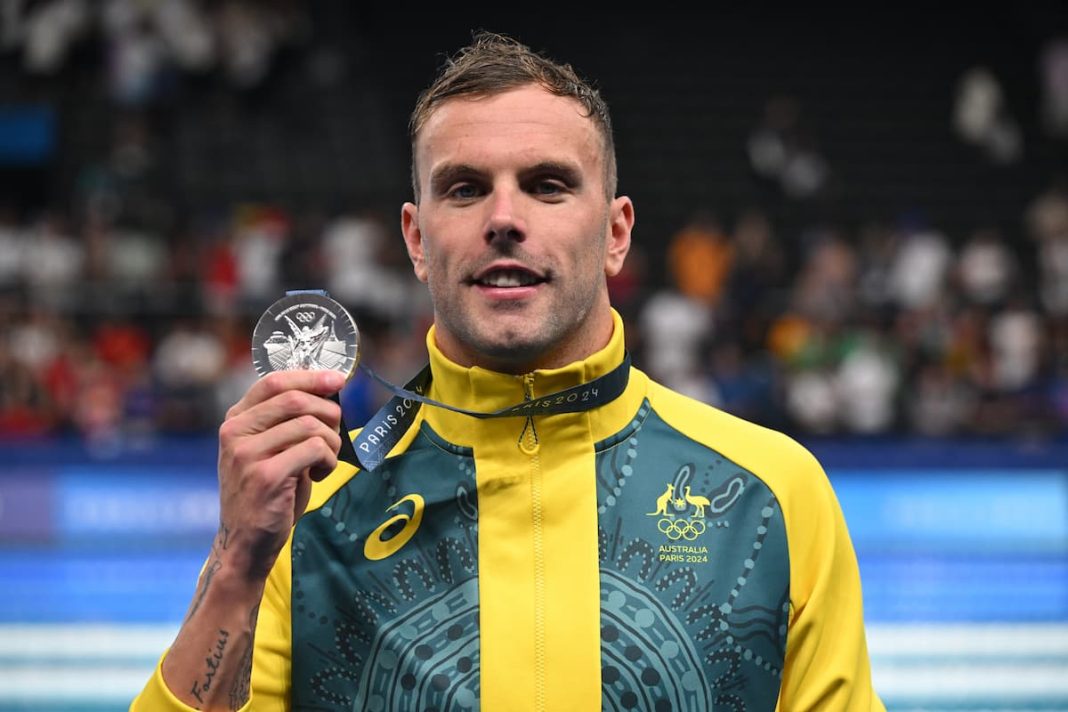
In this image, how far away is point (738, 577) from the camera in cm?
211

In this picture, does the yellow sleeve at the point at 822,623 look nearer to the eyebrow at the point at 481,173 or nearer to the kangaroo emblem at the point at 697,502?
the kangaroo emblem at the point at 697,502

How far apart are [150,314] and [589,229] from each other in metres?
10.2

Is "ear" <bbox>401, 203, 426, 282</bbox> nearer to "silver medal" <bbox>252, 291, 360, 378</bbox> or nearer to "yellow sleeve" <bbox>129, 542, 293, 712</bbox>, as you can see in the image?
"silver medal" <bbox>252, 291, 360, 378</bbox>

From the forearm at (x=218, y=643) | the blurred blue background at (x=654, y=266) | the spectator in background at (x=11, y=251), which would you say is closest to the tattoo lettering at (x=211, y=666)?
the forearm at (x=218, y=643)

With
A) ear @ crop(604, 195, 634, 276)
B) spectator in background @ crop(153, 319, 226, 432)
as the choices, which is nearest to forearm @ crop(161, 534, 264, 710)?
ear @ crop(604, 195, 634, 276)

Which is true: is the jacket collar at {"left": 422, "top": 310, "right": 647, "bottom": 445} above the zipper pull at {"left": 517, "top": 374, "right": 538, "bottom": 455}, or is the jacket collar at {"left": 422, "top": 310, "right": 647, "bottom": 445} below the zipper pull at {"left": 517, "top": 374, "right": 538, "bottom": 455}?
above

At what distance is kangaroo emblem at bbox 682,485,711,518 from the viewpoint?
7.11 ft

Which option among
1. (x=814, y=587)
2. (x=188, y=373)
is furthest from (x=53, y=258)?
(x=814, y=587)

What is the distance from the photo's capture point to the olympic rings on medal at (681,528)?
2146mm

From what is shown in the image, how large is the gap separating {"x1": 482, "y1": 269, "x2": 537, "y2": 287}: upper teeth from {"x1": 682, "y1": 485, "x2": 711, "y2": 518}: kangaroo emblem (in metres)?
0.37

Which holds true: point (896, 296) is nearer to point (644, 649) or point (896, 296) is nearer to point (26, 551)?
point (26, 551)

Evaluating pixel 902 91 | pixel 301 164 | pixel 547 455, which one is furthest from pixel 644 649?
pixel 902 91

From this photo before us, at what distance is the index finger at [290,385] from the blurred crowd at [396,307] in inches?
317

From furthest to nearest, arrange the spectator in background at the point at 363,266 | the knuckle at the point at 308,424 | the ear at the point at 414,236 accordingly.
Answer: the spectator in background at the point at 363,266
the ear at the point at 414,236
the knuckle at the point at 308,424
